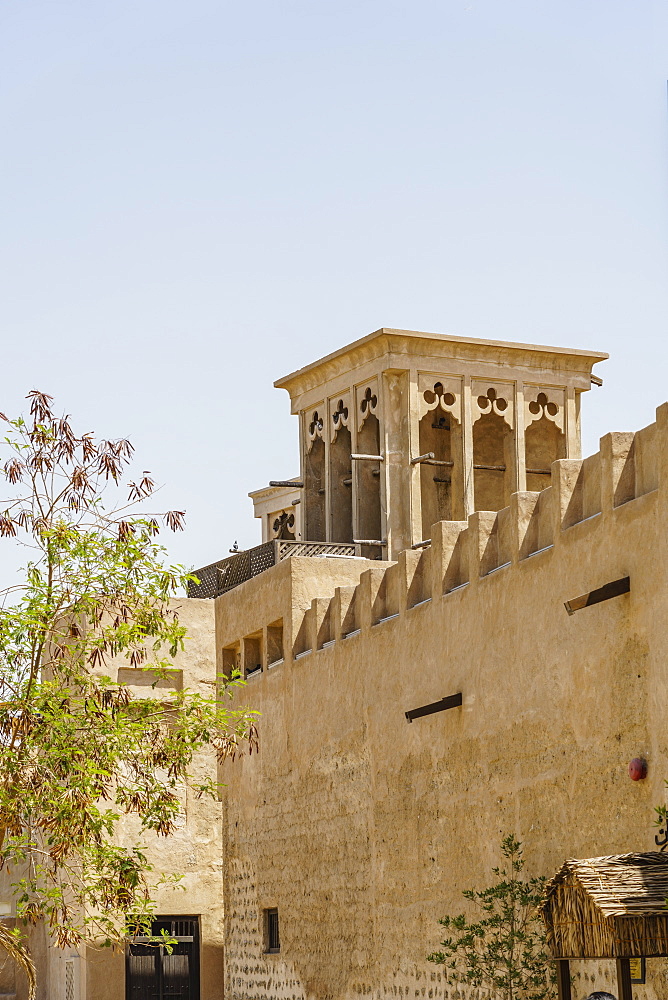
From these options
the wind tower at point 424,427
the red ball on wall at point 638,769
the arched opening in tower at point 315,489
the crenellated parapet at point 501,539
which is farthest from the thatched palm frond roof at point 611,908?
the arched opening in tower at point 315,489

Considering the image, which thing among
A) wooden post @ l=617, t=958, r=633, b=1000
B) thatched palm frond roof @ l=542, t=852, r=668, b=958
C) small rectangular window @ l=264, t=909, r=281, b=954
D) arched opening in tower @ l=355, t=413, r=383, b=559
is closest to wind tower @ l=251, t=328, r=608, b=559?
arched opening in tower @ l=355, t=413, r=383, b=559

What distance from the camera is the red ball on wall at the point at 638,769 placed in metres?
12.9

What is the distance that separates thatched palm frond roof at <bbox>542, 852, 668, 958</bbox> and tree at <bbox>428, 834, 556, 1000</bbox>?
3248mm

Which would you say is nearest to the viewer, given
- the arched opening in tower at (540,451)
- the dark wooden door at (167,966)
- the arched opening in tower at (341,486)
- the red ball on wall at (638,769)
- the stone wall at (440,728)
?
the red ball on wall at (638,769)

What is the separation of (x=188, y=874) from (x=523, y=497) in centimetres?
Result: 1335

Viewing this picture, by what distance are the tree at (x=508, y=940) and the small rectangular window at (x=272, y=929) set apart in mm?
6482

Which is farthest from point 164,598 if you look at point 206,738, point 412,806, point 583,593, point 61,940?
point 412,806

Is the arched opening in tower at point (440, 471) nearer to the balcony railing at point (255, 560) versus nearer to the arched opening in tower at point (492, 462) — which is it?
the arched opening in tower at point (492, 462)

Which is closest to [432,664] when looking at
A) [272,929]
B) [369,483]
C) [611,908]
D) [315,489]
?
[272,929]

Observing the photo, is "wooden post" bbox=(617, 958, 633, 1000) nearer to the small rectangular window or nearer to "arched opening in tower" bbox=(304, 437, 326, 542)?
the small rectangular window

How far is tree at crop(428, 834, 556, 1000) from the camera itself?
47.0ft

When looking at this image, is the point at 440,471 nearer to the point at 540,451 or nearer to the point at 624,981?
the point at 540,451

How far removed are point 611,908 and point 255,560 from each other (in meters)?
14.5

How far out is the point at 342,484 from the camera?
26844mm
